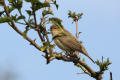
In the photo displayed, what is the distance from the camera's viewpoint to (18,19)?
116 inches

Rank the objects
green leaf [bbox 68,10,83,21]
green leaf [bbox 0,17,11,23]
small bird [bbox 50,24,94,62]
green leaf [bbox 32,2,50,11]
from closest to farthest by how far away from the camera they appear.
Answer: green leaf [bbox 0,17,11,23] → green leaf [bbox 32,2,50,11] → green leaf [bbox 68,10,83,21] → small bird [bbox 50,24,94,62]

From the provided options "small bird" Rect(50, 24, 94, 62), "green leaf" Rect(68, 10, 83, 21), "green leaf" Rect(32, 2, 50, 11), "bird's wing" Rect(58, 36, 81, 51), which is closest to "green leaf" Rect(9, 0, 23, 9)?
"green leaf" Rect(32, 2, 50, 11)

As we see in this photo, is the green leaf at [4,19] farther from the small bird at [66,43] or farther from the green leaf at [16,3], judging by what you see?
the small bird at [66,43]

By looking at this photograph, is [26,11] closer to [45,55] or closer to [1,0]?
[1,0]

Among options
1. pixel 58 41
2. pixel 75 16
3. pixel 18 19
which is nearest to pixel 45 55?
pixel 18 19

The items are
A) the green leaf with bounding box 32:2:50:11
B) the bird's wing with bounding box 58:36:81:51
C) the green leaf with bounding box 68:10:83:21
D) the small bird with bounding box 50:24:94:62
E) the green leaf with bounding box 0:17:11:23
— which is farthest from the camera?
the bird's wing with bounding box 58:36:81:51

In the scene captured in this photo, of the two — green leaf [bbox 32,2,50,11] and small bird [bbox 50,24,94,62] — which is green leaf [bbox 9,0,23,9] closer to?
green leaf [bbox 32,2,50,11]

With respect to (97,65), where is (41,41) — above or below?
above

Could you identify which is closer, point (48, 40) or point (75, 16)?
point (48, 40)

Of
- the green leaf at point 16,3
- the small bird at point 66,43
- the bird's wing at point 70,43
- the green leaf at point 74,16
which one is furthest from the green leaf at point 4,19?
the bird's wing at point 70,43

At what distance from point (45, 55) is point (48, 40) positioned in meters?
0.20

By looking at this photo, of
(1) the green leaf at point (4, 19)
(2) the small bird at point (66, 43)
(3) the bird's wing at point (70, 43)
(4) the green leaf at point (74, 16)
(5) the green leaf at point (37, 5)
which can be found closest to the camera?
(1) the green leaf at point (4, 19)

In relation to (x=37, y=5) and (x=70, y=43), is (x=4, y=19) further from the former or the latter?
(x=70, y=43)

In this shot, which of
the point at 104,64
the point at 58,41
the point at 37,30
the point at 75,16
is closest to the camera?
the point at 37,30
